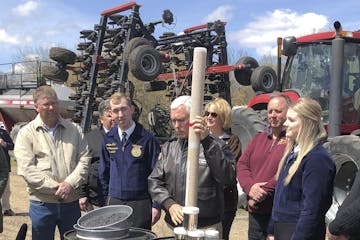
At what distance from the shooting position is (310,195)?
288 cm

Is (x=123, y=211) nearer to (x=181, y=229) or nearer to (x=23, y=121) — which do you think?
(x=181, y=229)

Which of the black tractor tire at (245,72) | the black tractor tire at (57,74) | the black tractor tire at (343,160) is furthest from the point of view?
the black tractor tire at (57,74)

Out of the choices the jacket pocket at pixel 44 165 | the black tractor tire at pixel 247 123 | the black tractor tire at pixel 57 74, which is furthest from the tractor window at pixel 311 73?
the black tractor tire at pixel 57 74

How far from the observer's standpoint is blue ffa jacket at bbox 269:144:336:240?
2871mm

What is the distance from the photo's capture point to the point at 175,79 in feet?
33.7

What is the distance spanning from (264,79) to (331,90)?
347cm

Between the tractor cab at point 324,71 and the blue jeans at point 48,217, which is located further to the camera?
the tractor cab at point 324,71

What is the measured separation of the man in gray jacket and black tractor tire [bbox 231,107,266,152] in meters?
4.61

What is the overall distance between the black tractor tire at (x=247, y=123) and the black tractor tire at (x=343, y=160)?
181cm

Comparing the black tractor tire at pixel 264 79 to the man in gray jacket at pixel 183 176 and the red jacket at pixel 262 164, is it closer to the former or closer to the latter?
the red jacket at pixel 262 164

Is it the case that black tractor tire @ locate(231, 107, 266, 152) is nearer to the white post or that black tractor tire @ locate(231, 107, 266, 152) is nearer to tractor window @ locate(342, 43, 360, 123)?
tractor window @ locate(342, 43, 360, 123)

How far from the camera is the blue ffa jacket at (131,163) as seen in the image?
12.8ft

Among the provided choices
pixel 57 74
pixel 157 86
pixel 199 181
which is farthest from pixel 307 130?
pixel 57 74

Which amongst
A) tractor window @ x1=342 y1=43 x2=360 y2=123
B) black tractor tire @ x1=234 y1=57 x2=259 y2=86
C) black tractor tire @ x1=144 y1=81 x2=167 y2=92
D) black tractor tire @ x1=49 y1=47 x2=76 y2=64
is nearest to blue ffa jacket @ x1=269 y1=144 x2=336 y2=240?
tractor window @ x1=342 y1=43 x2=360 y2=123
